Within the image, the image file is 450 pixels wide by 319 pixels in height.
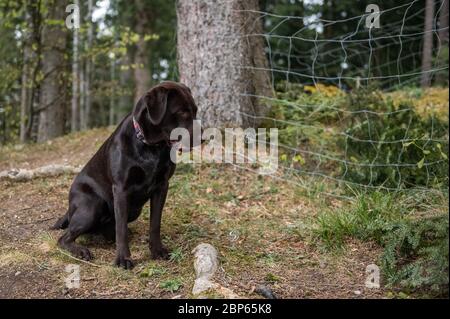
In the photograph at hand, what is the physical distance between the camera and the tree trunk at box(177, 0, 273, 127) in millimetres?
5832

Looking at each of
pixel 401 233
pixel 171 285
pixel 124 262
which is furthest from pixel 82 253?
pixel 401 233

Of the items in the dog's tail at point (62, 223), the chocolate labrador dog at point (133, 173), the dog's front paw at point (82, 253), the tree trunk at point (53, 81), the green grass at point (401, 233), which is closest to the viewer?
the green grass at point (401, 233)

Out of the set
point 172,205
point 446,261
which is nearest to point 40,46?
point 172,205

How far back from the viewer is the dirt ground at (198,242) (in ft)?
10.8

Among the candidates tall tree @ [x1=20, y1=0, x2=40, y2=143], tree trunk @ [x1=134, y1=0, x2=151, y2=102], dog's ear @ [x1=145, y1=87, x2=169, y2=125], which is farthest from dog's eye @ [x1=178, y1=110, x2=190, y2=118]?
tree trunk @ [x1=134, y1=0, x2=151, y2=102]

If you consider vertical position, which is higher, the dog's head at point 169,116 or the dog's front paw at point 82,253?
the dog's head at point 169,116

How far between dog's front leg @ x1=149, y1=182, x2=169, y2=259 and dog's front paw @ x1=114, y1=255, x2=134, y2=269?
0.76 ft

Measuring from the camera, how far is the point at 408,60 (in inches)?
662

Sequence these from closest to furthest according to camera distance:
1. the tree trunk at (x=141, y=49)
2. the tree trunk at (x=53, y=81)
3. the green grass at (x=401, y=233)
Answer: the green grass at (x=401, y=233) < the tree trunk at (x=53, y=81) < the tree trunk at (x=141, y=49)

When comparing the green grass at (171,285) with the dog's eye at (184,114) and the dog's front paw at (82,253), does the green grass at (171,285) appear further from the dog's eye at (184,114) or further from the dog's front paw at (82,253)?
the dog's eye at (184,114)

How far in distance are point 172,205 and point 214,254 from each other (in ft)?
4.77

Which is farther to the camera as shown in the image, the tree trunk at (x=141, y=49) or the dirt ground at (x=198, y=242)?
the tree trunk at (x=141, y=49)

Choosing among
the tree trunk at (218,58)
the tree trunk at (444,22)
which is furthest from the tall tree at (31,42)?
the tree trunk at (444,22)
